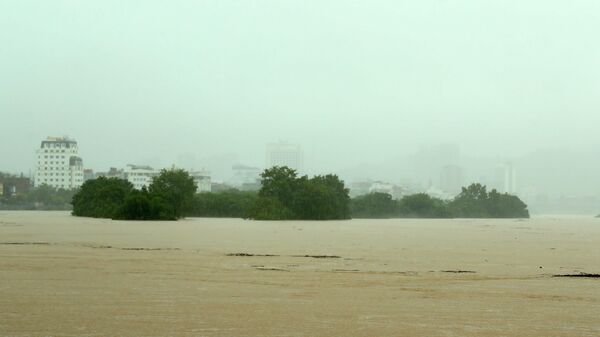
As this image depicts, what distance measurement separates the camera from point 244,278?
10797 millimetres

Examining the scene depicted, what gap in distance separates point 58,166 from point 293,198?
102m

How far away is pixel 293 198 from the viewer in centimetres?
5253

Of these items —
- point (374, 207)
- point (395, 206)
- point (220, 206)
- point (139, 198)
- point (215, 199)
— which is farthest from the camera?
point (395, 206)

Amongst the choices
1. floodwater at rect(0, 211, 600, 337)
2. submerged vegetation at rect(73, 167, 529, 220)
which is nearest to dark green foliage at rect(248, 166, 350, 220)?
submerged vegetation at rect(73, 167, 529, 220)

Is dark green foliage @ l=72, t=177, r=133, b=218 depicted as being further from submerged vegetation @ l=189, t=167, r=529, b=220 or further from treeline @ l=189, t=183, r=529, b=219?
treeline @ l=189, t=183, r=529, b=219

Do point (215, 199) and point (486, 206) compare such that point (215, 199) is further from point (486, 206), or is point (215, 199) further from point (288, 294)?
point (288, 294)

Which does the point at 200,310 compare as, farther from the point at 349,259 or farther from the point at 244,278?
the point at 349,259

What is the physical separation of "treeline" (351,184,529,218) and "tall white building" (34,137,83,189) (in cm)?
8131

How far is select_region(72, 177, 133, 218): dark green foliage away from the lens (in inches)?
1900

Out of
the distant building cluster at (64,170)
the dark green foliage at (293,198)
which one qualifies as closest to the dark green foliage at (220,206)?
the dark green foliage at (293,198)

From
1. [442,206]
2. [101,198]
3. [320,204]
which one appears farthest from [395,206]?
[101,198]

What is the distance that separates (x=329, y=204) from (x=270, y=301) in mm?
45432

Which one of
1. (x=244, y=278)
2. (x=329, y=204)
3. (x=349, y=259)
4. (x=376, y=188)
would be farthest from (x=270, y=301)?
(x=376, y=188)

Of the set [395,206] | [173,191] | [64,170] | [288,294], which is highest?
[64,170]
